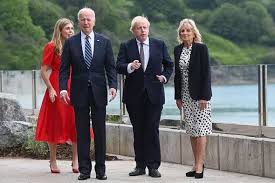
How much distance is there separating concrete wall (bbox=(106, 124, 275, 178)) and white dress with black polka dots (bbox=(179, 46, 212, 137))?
2.08ft

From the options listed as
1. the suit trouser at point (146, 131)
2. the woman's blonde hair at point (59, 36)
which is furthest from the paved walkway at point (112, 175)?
the woman's blonde hair at point (59, 36)

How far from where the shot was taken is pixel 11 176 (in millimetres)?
7816

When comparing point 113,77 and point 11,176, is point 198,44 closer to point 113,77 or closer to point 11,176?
point 113,77

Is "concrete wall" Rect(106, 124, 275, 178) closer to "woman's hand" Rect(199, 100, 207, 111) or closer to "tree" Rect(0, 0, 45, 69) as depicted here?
"woman's hand" Rect(199, 100, 207, 111)

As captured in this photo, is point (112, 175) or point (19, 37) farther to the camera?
point (19, 37)

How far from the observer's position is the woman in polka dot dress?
748 centimetres

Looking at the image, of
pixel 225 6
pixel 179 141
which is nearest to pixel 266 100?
pixel 179 141

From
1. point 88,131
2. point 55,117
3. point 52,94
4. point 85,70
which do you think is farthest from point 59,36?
point 88,131

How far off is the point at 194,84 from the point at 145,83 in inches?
19.9

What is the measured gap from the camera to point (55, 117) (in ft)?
26.4

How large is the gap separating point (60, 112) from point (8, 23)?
52350mm

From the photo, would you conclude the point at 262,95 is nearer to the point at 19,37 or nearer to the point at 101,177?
the point at 101,177

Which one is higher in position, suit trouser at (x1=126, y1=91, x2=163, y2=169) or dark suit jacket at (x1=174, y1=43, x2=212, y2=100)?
dark suit jacket at (x1=174, y1=43, x2=212, y2=100)

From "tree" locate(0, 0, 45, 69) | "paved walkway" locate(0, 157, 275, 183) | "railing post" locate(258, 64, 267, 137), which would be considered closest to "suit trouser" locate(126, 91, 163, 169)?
"paved walkway" locate(0, 157, 275, 183)
